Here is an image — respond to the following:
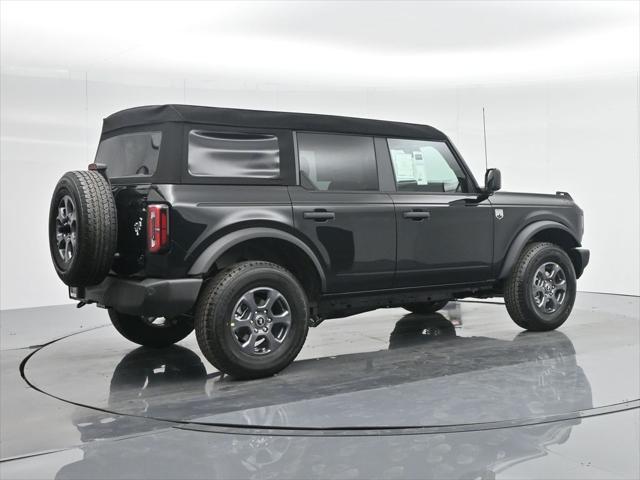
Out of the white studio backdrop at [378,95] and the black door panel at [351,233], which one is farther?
the white studio backdrop at [378,95]

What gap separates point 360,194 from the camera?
17.1 feet

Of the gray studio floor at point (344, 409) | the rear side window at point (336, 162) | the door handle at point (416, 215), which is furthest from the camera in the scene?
the door handle at point (416, 215)

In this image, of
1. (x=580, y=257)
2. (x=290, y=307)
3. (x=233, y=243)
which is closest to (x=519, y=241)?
(x=580, y=257)

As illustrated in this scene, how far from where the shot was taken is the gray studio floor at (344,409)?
124 inches

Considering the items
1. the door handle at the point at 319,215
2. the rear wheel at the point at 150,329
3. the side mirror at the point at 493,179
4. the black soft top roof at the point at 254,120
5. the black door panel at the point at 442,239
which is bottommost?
the rear wheel at the point at 150,329

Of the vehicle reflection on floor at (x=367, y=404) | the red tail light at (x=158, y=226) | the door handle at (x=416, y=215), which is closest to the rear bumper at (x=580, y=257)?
the vehicle reflection on floor at (x=367, y=404)

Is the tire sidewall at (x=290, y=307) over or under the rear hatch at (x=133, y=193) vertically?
under

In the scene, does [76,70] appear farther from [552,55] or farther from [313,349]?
[552,55]

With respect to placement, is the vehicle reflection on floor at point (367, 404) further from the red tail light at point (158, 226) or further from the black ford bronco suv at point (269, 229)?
the red tail light at point (158, 226)

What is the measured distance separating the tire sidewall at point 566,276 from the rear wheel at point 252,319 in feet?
7.36

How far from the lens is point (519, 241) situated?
19.9 ft

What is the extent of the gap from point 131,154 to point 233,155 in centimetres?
74

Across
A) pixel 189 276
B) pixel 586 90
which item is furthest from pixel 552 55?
pixel 189 276

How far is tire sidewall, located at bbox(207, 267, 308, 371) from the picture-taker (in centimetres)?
444
